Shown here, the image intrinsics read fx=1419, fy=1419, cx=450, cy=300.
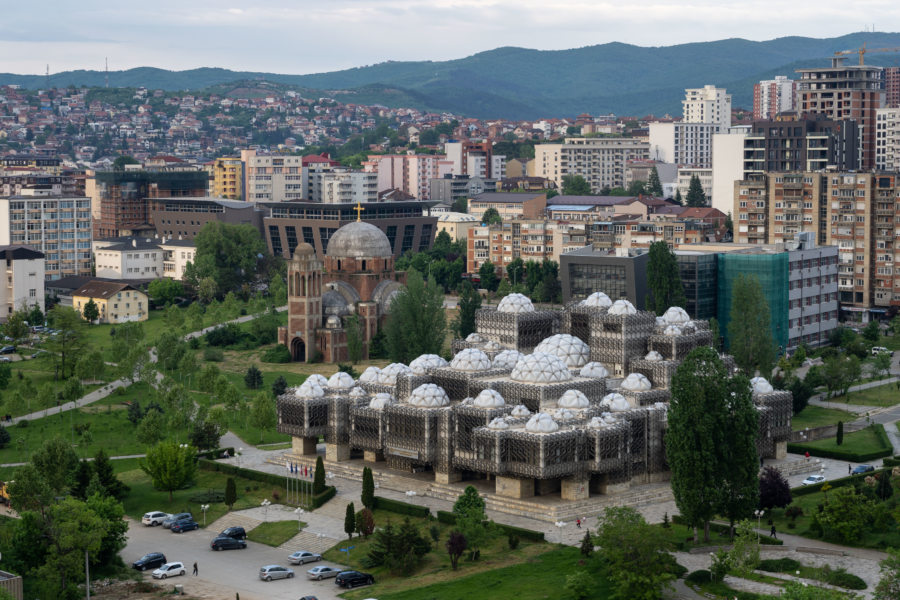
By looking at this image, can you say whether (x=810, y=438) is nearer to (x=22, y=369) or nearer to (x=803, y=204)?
(x=803, y=204)

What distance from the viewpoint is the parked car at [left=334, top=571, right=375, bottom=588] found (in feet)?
186

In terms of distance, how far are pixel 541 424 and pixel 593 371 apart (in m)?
9.26

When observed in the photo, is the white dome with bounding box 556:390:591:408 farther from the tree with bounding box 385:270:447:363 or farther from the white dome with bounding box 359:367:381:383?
the tree with bounding box 385:270:447:363

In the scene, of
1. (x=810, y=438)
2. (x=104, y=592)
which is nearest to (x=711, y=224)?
(x=810, y=438)

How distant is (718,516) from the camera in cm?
6475

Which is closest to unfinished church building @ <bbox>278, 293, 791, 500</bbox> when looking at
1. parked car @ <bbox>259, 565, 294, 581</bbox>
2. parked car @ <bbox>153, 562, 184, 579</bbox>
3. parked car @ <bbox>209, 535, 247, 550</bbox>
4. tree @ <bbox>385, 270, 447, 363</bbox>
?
parked car @ <bbox>209, 535, 247, 550</bbox>

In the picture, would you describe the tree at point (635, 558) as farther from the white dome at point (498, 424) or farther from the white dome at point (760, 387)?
the white dome at point (760, 387)

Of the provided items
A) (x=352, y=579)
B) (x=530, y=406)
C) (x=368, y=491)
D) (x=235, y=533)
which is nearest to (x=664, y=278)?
(x=530, y=406)

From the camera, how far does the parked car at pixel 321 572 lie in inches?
2281

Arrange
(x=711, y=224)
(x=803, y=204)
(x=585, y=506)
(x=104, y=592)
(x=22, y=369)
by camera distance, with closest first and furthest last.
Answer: (x=104, y=592) < (x=585, y=506) < (x=22, y=369) < (x=803, y=204) < (x=711, y=224)

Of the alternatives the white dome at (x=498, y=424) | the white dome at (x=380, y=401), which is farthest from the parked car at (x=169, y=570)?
the white dome at (x=380, y=401)

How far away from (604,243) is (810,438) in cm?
5191

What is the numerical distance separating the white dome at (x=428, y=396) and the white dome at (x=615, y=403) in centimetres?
797

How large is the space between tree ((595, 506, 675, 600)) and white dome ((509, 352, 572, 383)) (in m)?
16.7
